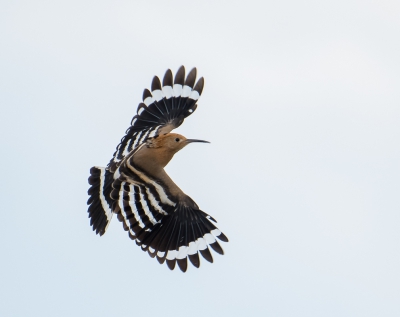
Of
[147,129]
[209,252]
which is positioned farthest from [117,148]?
[209,252]

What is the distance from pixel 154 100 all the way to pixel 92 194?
92cm

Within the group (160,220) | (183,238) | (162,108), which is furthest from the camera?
(162,108)

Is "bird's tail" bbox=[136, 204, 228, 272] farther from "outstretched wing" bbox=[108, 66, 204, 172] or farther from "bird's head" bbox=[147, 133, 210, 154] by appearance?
"outstretched wing" bbox=[108, 66, 204, 172]

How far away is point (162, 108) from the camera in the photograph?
23.0 feet

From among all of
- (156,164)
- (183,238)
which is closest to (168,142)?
(156,164)

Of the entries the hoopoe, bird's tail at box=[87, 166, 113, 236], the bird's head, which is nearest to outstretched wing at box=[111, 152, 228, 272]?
the hoopoe

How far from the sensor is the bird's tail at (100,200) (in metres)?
6.55

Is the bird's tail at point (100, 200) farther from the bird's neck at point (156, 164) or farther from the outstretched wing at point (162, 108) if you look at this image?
the bird's neck at point (156, 164)

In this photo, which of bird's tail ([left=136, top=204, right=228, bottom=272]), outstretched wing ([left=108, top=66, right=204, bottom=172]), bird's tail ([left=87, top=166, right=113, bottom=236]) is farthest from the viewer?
outstretched wing ([left=108, top=66, right=204, bottom=172])

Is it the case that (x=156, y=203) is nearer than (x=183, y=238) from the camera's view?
No

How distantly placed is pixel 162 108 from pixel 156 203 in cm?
86

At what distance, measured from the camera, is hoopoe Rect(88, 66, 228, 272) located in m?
6.36

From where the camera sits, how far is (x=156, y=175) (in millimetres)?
6598

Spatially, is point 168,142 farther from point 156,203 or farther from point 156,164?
point 156,203
